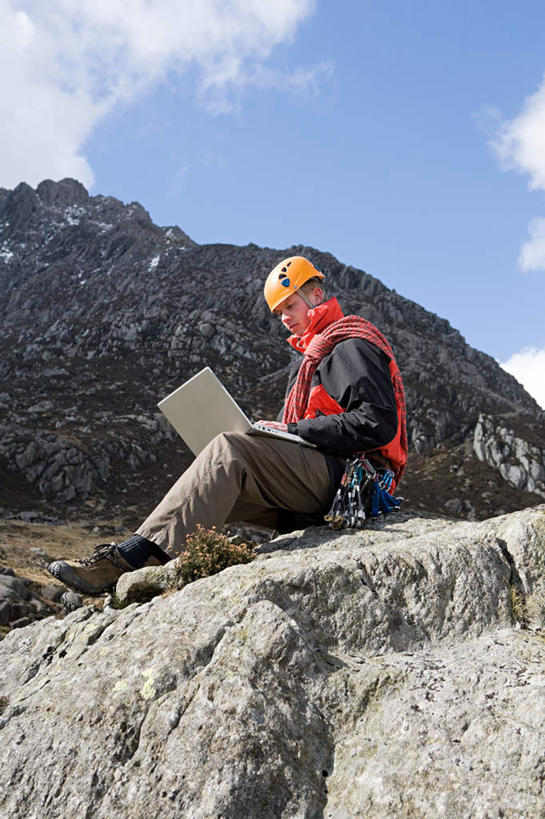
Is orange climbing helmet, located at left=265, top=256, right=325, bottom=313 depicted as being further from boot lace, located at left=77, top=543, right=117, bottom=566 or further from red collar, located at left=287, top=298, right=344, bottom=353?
boot lace, located at left=77, top=543, right=117, bottom=566

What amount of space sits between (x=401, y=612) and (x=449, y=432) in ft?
198

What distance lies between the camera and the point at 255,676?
3262 millimetres

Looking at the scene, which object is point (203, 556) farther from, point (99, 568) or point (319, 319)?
point (319, 319)

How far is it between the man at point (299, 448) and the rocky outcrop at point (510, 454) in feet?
149

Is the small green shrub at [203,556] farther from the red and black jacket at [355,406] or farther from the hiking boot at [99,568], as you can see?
the red and black jacket at [355,406]

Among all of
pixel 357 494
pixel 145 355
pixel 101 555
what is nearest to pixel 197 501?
pixel 101 555

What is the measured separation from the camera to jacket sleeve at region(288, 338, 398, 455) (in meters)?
5.25

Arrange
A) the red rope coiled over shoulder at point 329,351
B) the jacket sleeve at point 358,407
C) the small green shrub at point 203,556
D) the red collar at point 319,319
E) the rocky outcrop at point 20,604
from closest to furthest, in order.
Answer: the small green shrub at point 203,556 → the jacket sleeve at point 358,407 → the red rope coiled over shoulder at point 329,351 → the red collar at point 319,319 → the rocky outcrop at point 20,604

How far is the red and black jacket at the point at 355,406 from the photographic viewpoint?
5262 millimetres

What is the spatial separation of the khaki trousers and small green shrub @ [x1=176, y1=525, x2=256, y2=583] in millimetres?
130

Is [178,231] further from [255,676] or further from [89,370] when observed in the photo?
[255,676]

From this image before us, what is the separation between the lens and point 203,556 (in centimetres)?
470

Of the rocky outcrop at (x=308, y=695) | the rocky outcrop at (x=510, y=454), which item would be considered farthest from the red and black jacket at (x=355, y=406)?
the rocky outcrop at (x=510, y=454)

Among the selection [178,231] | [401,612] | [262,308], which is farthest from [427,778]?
[178,231]
